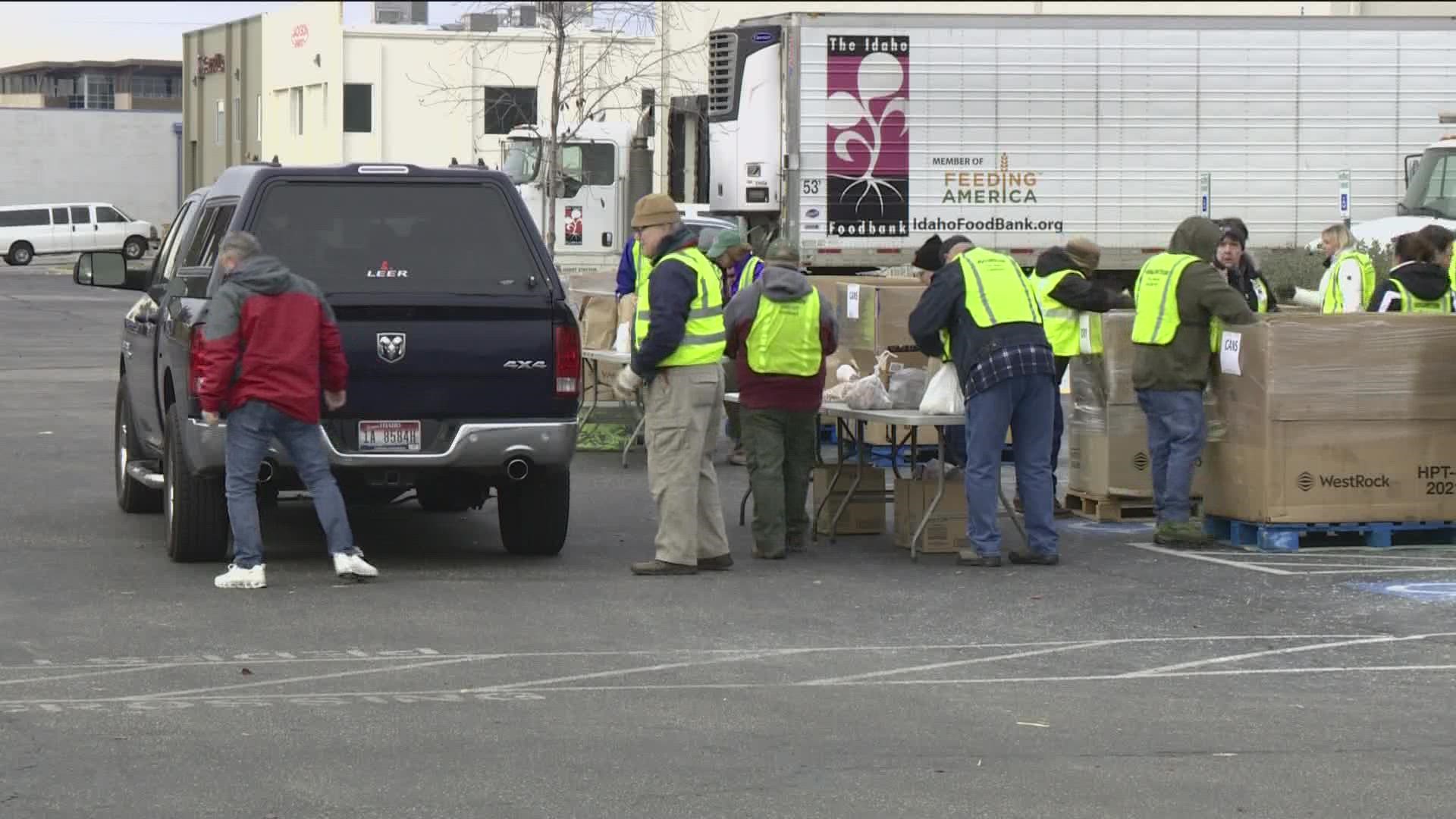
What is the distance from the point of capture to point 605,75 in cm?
4912

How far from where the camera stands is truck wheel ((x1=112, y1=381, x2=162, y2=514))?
13.7 meters

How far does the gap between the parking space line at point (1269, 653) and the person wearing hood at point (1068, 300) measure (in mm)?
3924

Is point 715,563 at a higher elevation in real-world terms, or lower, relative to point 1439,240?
lower

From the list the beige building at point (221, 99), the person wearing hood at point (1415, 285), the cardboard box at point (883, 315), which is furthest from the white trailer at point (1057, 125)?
the beige building at point (221, 99)

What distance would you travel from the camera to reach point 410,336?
11.1 m

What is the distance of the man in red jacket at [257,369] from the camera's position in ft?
34.8

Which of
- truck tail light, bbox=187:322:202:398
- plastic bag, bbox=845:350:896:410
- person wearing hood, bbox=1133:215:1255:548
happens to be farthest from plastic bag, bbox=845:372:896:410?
truck tail light, bbox=187:322:202:398

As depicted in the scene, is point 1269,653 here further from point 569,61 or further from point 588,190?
point 569,61

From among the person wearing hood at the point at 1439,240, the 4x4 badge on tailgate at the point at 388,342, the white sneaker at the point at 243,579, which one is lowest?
the white sneaker at the point at 243,579

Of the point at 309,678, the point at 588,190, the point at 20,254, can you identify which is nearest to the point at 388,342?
the point at 309,678

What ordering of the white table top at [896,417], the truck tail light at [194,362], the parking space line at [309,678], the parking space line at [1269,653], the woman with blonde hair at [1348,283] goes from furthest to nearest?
1. the woman with blonde hair at [1348,283]
2. the white table top at [896,417]
3. the truck tail light at [194,362]
4. the parking space line at [1269,653]
5. the parking space line at [309,678]

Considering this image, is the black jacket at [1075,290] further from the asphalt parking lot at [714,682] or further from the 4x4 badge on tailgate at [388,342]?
the 4x4 badge on tailgate at [388,342]

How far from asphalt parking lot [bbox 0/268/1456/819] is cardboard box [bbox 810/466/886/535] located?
19cm

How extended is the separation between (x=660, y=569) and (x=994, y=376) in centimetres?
205
